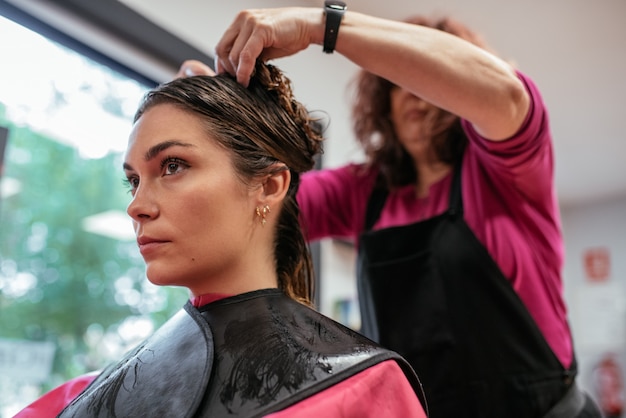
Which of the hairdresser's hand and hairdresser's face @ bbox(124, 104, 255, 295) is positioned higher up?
the hairdresser's hand

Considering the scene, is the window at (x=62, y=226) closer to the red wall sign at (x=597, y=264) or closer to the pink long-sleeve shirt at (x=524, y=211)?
the pink long-sleeve shirt at (x=524, y=211)

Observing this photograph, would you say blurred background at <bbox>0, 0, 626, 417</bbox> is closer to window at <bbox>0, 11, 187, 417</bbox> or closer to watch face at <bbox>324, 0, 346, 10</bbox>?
window at <bbox>0, 11, 187, 417</bbox>

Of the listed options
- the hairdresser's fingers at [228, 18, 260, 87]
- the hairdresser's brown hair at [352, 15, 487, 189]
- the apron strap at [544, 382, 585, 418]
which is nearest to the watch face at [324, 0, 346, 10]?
the hairdresser's fingers at [228, 18, 260, 87]

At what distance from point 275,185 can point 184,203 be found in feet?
0.54

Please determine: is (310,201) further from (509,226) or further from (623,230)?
(623,230)

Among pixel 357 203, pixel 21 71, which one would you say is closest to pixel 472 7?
pixel 357 203

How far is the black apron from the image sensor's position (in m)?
1.06

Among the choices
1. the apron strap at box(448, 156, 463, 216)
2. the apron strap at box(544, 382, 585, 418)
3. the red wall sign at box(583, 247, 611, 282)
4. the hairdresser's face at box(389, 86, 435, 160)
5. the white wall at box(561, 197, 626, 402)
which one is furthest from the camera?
the red wall sign at box(583, 247, 611, 282)

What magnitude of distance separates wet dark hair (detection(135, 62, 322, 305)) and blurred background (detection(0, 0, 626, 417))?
0.60 metres

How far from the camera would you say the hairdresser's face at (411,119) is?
130 cm

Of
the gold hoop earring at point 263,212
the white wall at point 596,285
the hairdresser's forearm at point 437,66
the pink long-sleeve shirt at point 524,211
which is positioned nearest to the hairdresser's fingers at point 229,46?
the hairdresser's forearm at point 437,66

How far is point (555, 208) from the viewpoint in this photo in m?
1.17

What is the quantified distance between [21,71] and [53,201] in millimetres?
342

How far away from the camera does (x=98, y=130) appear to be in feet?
5.25
